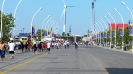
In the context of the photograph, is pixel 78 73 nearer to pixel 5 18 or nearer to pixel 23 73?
pixel 23 73

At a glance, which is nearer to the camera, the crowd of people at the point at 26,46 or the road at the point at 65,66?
the road at the point at 65,66

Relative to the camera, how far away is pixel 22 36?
369 feet

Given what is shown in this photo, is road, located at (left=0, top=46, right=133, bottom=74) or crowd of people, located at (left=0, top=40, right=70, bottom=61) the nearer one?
road, located at (left=0, top=46, right=133, bottom=74)

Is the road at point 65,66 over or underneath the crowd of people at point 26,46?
underneath

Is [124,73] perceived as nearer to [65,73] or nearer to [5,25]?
[65,73]

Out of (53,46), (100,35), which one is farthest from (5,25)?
(100,35)

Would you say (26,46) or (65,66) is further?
(26,46)

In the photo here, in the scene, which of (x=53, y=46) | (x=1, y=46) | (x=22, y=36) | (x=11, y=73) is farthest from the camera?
(x=22, y=36)

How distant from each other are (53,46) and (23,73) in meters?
76.1

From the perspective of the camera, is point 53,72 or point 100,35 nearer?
point 53,72

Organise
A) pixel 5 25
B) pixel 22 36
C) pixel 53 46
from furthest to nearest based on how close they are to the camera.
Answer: pixel 22 36, pixel 53 46, pixel 5 25

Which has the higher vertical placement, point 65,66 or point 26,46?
point 26,46

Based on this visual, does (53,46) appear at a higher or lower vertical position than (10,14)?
lower

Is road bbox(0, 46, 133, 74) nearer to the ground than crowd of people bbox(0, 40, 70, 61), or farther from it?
nearer to the ground
